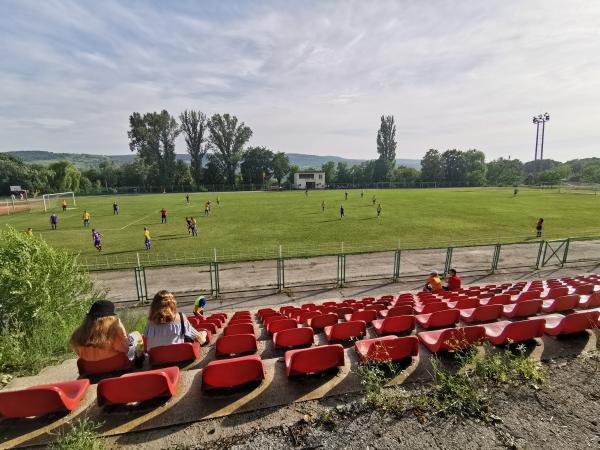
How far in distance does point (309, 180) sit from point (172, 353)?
107 meters

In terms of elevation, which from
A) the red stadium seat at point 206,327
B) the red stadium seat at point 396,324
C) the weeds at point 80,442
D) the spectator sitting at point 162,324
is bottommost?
the red stadium seat at point 206,327

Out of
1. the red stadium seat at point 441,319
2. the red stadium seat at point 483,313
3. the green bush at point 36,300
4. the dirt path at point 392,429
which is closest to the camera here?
the dirt path at point 392,429

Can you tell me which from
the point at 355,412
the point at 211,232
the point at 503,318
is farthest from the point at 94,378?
the point at 211,232

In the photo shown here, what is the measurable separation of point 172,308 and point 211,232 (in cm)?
2485

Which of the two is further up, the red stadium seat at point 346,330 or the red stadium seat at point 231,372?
the red stadium seat at point 231,372

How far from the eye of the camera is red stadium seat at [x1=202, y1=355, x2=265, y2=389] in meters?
3.99

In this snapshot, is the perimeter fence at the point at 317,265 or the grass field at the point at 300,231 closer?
the perimeter fence at the point at 317,265

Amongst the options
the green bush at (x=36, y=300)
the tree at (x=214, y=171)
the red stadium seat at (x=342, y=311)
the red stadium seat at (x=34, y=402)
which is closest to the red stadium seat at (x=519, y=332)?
the red stadium seat at (x=342, y=311)

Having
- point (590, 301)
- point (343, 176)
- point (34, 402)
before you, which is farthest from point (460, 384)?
point (343, 176)

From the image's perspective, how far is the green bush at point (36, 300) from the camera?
6.82 meters

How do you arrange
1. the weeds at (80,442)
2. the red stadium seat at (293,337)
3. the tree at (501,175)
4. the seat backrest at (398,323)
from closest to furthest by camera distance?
the weeds at (80,442), the red stadium seat at (293,337), the seat backrest at (398,323), the tree at (501,175)

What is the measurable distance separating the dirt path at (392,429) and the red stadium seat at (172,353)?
4.70 feet

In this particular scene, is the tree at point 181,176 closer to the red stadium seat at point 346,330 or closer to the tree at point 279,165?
the tree at point 279,165

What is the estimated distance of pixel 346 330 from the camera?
619 centimetres
